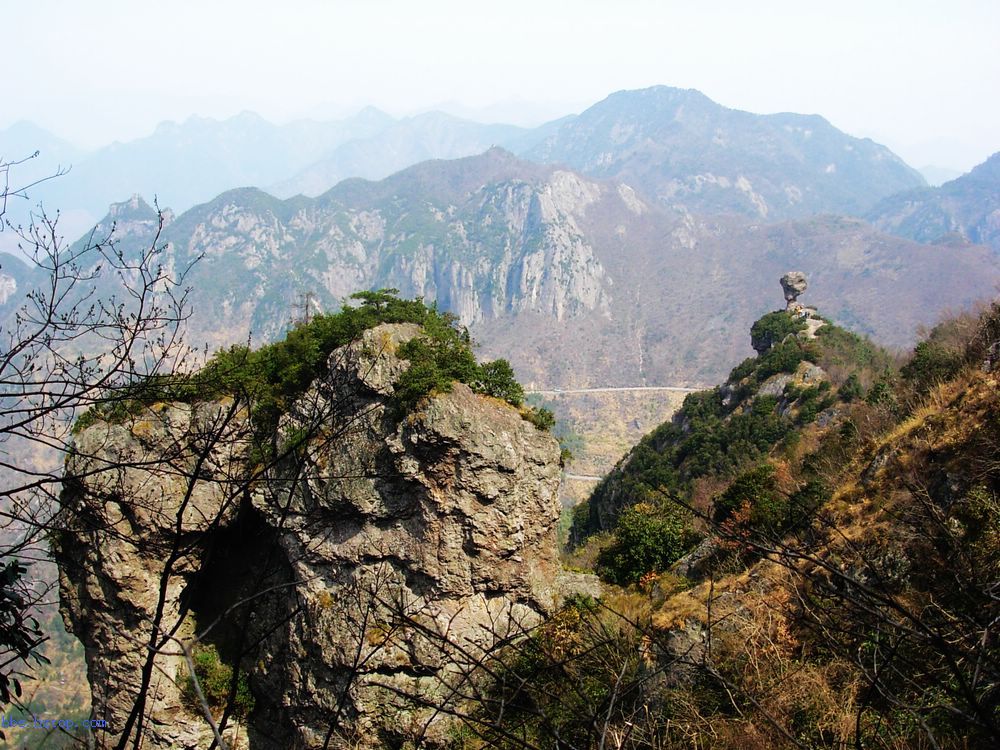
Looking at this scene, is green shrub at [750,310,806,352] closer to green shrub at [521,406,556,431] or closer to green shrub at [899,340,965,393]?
green shrub at [899,340,965,393]

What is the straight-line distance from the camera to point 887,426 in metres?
17.1

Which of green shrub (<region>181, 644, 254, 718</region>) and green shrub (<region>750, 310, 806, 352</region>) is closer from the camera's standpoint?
green shrub (<region>181, 644, 254, 718</region>)

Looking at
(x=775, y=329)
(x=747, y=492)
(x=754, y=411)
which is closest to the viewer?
(x=747, y=492)

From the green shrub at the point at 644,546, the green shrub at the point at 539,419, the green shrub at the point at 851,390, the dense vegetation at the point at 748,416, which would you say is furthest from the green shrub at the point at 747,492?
the green shrub at the point at 851,390

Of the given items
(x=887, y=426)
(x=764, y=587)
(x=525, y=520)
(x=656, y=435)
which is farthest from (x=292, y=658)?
(x=656, y=435)

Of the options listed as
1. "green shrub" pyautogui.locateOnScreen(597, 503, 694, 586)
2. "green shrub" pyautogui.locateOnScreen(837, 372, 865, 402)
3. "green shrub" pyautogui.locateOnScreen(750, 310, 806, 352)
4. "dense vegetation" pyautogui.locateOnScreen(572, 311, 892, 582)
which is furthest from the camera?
"green shrub" pyautogui.locateOnScreen(750, 310, 806, 352)

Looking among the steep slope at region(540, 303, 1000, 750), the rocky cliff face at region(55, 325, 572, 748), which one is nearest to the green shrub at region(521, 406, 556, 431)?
the rocky cliff face at region(55, 325, 572, 748)

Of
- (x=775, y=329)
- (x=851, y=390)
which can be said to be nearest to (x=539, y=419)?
(x=851, y=390)

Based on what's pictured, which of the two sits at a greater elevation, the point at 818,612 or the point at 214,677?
the point at 818,612

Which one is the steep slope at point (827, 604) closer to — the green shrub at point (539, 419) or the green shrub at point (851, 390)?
the green shrub at point (539, 419)

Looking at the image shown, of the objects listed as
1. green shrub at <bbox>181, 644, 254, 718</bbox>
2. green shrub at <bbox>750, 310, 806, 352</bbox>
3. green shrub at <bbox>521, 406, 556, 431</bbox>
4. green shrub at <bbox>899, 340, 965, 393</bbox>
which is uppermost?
green shrub at <bbox>899, 340, 965, 393</bbox>

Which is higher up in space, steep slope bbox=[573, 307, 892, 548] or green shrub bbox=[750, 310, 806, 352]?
green shrub bbox=[750, 310, 806, 352]

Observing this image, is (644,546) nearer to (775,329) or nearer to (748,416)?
(748,416)

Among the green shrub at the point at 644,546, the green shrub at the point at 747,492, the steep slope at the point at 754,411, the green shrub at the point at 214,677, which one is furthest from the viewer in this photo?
the steep slope at the point at 754,411
